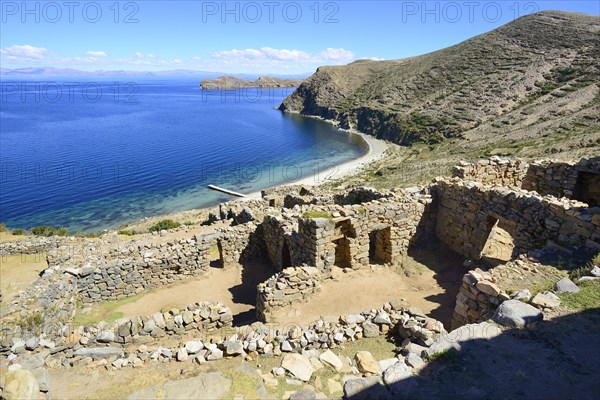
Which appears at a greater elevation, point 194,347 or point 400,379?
point 400,379

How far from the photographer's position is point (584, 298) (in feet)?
24.9

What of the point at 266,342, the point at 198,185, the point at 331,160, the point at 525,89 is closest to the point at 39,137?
the point at 198,185

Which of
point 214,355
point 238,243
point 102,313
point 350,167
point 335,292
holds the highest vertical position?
point 350,167

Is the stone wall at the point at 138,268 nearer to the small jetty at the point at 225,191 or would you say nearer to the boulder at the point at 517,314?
the boulder at the point at 517,314

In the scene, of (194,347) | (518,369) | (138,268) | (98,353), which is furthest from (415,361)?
(138,268)

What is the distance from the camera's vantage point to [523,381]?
5.82 meters

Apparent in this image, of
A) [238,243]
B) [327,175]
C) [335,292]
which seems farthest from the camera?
[327,175]

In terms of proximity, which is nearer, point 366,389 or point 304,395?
point 366,389

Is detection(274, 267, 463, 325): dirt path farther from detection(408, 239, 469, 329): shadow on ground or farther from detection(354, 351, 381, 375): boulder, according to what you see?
detection(354, 351, 381, 375): boulder

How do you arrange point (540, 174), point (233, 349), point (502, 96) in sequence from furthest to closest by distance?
point (502, 96), point (540, 174), point (233, 349)

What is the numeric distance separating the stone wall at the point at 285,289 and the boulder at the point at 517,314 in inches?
226

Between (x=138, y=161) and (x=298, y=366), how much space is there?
66850 millimetres

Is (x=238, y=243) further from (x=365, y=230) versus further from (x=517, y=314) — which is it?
(x=517, y=314)

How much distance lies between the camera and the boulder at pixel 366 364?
7105 mm
